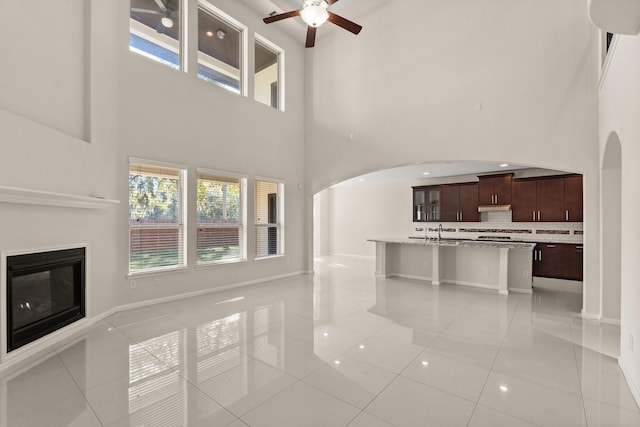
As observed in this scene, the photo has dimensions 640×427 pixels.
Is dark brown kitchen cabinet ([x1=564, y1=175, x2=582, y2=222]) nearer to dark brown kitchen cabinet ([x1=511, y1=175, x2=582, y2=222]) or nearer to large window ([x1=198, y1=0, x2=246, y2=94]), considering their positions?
dark brown kitchen cabinet ([x1=511, y1=175, x2=582, y2=222])

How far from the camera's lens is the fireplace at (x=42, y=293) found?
9.21 feet

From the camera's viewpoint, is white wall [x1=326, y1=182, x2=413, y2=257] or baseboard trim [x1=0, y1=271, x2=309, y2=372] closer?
baseboard trim [x1=0, y1=271, x2=309, y2=372]

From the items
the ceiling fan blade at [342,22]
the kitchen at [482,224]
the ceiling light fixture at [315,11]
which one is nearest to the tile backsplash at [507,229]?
the kitchen at [482,224]

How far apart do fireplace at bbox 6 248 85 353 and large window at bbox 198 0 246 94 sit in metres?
3.82

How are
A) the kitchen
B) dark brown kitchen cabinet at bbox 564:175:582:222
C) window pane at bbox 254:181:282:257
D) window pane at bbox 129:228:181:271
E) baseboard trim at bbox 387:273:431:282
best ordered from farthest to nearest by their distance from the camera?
1. dark brown kitchen cabinet at bbox 564:175:582:222
2. baseboard trim at bbox 387:273:431:282
3. window pane at bbox 254:181:282:257
4. the kitchen
5. window pane at bbox 129:228:181:271

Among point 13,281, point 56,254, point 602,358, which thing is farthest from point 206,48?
point 602,358

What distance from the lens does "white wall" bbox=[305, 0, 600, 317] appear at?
4.38 m

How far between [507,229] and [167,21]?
8.79 metres

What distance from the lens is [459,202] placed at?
27.7 feet

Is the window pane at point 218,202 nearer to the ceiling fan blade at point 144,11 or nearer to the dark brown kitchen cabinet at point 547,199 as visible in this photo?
the ceiling fan blade at point 144,11

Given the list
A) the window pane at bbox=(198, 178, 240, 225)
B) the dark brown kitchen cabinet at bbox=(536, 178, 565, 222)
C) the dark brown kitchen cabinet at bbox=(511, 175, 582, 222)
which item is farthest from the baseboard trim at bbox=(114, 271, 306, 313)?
the dark brown kitchen cabinet at bbox=(536, 178, 565, 222)

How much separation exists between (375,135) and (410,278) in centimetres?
327

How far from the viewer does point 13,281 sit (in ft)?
9.31

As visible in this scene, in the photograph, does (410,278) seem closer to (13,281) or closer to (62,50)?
(13,281)
